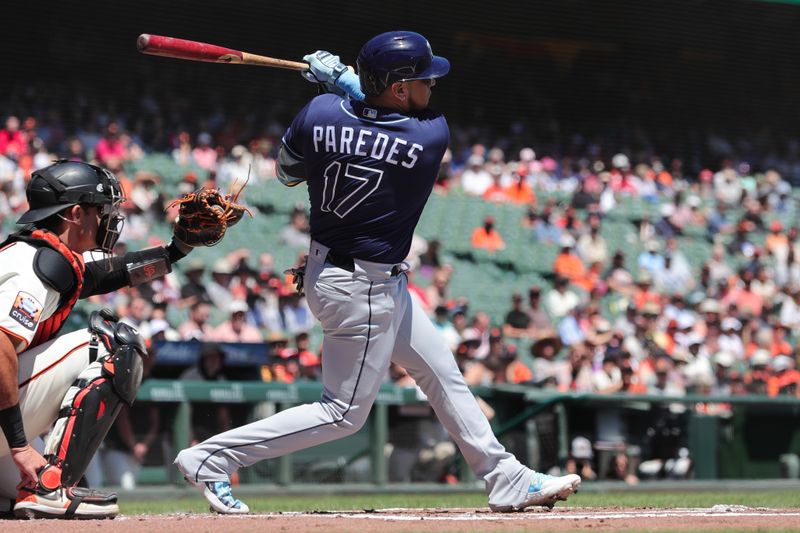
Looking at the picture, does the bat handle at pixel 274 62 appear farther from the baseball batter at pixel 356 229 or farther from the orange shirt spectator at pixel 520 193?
the orange shirt spectator at pixel 520 193

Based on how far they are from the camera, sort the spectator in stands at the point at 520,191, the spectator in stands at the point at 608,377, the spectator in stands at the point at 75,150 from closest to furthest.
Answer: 1. the spectator in stands at the point at 608,377
2. the spectator in stands at the point at 75,150
3. the spectator in stands at the point at 520,191

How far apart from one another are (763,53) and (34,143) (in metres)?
12.5

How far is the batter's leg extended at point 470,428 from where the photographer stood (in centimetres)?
446

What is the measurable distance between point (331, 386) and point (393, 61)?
1.18 m

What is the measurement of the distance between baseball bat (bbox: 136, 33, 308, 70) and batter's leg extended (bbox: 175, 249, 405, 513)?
3.13 ft

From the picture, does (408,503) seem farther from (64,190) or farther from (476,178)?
(476,178)

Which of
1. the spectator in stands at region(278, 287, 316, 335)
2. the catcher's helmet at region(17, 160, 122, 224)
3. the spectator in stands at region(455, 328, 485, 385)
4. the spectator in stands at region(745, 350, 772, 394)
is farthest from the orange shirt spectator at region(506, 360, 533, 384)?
the catcher's helmet at region(17, 160, 122, 224)

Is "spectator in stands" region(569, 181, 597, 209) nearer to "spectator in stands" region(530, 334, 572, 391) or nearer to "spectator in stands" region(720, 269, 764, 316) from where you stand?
"spectator in stands" region(720, 269, 764, 316)

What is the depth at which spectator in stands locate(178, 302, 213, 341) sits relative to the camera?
32.1 feet

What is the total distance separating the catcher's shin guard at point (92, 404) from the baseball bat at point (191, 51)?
3.47 ft

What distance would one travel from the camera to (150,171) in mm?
13383

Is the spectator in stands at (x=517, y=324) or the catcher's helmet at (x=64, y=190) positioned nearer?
the catcher's helmet at (x=64, y=190)

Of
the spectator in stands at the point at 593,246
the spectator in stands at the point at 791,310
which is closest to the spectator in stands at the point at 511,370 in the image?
the spectator in stands at the point at 593,246

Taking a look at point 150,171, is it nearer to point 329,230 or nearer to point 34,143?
point 34,143
